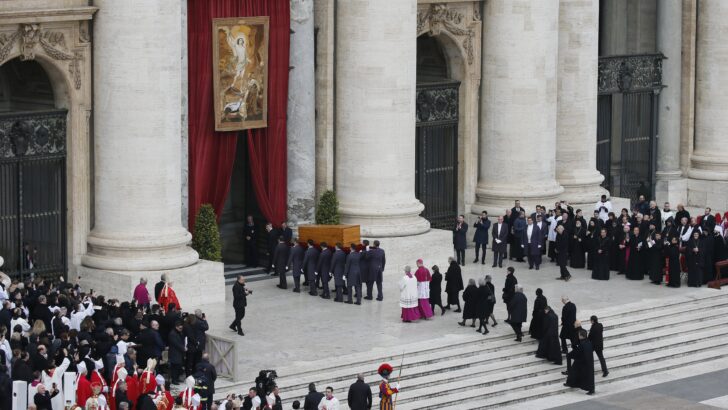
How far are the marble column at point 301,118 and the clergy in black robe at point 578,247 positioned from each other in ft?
22.1

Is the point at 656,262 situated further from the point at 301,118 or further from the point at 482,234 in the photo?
the point at 301,118

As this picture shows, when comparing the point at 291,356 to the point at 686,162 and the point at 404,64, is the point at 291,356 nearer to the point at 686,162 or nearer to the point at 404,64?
the point at 404,64

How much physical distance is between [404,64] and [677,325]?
957 centimetres

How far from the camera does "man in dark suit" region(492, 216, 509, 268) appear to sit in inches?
2037

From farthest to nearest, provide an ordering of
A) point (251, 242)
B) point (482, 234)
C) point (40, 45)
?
point (482, 234) → point (251, 242) → point (40, 45)

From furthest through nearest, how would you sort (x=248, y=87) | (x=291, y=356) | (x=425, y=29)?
(x=425, y=29) → (x=248, y=87) → (x=291, y=356)

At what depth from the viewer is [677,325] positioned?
4700 centimetres

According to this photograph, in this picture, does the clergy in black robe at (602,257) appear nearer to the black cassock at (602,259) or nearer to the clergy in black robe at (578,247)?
the black cassock at (602,259)

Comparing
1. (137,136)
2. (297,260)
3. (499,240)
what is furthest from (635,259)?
(137,136)

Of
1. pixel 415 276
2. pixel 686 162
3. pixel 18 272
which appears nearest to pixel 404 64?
pixel 415 276

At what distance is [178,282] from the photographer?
1799 inches

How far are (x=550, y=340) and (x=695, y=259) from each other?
8.54m

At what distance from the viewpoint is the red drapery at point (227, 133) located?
4825 centimetres

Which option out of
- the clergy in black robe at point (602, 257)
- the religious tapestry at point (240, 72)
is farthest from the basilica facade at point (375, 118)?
the clergy in black robe at point (602, 257)
